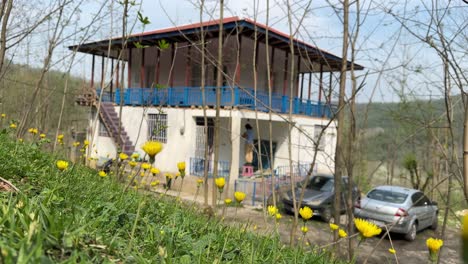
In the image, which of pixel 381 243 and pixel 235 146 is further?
pixel 235 146

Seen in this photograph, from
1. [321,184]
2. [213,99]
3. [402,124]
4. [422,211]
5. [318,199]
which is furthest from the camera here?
[213,99]

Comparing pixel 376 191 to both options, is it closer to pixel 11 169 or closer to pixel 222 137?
pixel 222 137

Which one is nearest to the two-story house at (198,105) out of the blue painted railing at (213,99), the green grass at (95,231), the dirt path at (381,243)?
the blue painted railing at (213,99)

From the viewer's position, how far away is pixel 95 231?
1.66 m

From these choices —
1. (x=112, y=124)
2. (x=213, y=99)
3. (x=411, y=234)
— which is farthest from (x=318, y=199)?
(x=112, y=124)

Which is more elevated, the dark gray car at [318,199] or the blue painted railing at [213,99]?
the blue painted railing at [213,99]

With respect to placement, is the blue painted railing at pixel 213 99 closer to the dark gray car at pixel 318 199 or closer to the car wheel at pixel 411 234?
the dark gray car at pixel 318 199

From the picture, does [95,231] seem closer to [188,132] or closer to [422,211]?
[422,211]

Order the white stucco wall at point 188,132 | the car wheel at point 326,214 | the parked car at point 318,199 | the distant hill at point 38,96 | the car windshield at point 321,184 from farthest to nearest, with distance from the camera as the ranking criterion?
the white stucco wall at point 188,132 → the car windshield at point 321,184 → the car wheel at point 326,214 → the parked car at point 318,199 → the distant hill at point 38,96

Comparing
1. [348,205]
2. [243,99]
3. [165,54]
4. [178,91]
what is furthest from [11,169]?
[165,54]

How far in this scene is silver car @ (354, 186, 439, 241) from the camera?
9984 millimetres

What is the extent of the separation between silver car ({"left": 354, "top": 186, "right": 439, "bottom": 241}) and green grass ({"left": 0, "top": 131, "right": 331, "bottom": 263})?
8148mm

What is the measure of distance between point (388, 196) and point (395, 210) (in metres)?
0.76

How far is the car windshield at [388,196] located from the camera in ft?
34.4
